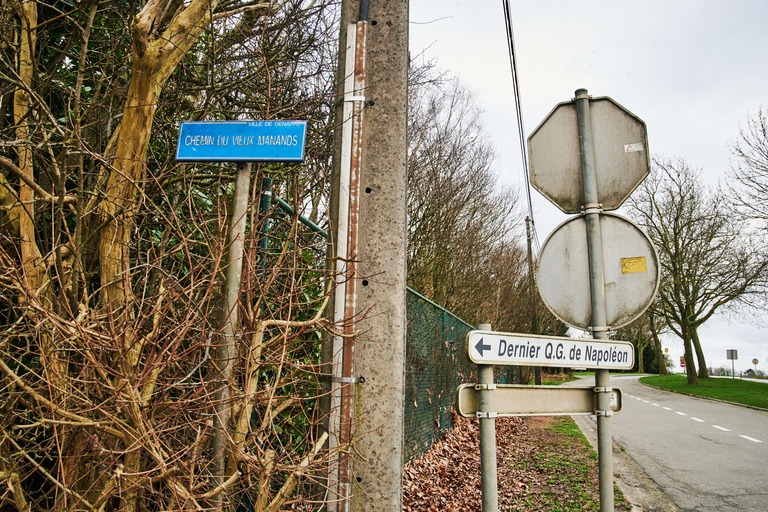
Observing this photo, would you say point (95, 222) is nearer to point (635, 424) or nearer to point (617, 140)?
point (617, 140)

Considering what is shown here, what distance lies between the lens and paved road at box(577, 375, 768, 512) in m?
5.94

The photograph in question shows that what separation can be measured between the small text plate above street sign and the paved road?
399 cm

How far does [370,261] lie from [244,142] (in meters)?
0.91

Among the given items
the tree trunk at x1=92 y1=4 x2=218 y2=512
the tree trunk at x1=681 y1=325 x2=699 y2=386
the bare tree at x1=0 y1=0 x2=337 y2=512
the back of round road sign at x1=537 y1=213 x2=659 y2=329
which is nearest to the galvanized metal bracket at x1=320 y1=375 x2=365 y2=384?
the bare tree at x1=0 y1=0 x2=337 y2=512

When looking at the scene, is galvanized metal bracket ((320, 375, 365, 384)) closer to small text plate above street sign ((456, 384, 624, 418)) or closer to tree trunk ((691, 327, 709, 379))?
small text plate above street sign ((456, 384, 624, 418))

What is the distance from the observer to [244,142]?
8.50ft

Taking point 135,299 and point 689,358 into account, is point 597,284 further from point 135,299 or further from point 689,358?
point 689,358

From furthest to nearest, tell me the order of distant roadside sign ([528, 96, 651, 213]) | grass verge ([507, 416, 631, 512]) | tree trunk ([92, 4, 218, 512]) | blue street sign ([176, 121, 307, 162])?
grass verge ([507, 416, 631, 512]) < tree trunk ([92, 4, 218, 512]) < distant roadside sign ([528, 96, 651, 213]) < blue street sign ([176, 121, 307, 162])

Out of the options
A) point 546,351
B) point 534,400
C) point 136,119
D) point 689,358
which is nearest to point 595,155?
point 546,351

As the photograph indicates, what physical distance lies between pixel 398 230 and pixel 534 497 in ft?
15.0

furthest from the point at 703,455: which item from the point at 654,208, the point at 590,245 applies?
the point at 654,208

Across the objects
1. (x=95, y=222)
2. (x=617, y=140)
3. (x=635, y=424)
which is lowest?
(x=635, y=424)

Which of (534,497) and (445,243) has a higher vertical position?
(445,243)

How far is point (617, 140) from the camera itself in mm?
3025
